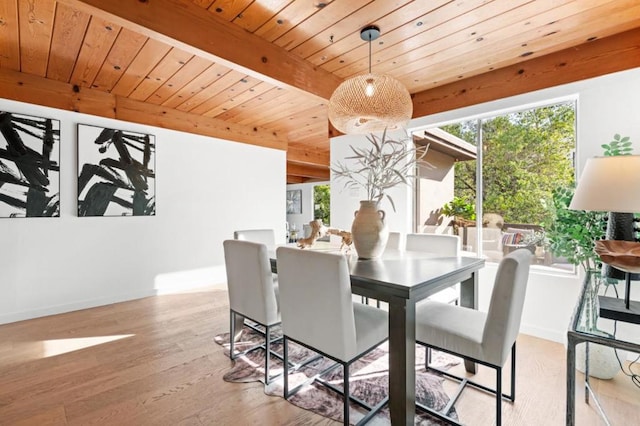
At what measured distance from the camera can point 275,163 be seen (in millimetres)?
5125

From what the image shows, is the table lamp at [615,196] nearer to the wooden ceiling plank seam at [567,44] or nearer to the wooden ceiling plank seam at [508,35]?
the wooden ceiling plank seam at [508,35]

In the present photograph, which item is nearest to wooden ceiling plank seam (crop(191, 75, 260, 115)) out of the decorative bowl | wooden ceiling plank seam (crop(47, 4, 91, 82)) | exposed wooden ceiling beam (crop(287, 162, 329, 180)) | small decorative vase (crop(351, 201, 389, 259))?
wooden ceiling plank seam (crop(47, 4, 91, 82))

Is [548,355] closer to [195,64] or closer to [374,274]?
[374,274]

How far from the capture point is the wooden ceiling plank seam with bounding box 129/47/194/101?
102 inches

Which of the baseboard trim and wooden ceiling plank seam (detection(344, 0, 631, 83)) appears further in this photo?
the baseboard trim

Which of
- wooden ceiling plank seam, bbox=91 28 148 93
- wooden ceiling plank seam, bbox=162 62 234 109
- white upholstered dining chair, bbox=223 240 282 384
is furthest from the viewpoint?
wooden ceiling plank seam, bbox=162 62 234 109

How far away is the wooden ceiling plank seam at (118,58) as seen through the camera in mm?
2344

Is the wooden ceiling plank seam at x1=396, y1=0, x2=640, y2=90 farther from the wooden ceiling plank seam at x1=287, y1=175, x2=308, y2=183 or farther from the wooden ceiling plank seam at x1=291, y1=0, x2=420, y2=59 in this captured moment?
the wooden ceiling plank seam at x1=287, y1=175, x2=308, y2=183

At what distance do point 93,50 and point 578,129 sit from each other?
408 cm

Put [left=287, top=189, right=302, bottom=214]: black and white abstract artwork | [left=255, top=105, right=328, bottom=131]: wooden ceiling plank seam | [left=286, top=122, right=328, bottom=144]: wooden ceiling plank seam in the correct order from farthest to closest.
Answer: [left=287, top=189, right=302, bottom=214]: black and white abstract artwork
[left=286, top=122, right=328, bottom=144]: wooden ceiling plank seam
[left=255, top=105, right=328, bottom=131]: wooden ceiling plank seam

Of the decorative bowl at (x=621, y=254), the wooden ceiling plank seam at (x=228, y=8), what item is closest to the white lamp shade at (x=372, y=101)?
the wooden ceiling plank seam at (x=228, y=8)

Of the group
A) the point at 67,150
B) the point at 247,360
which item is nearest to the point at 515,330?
the point at 247,360

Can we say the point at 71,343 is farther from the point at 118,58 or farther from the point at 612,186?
the point at 612,186

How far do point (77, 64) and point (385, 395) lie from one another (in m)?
3.70
